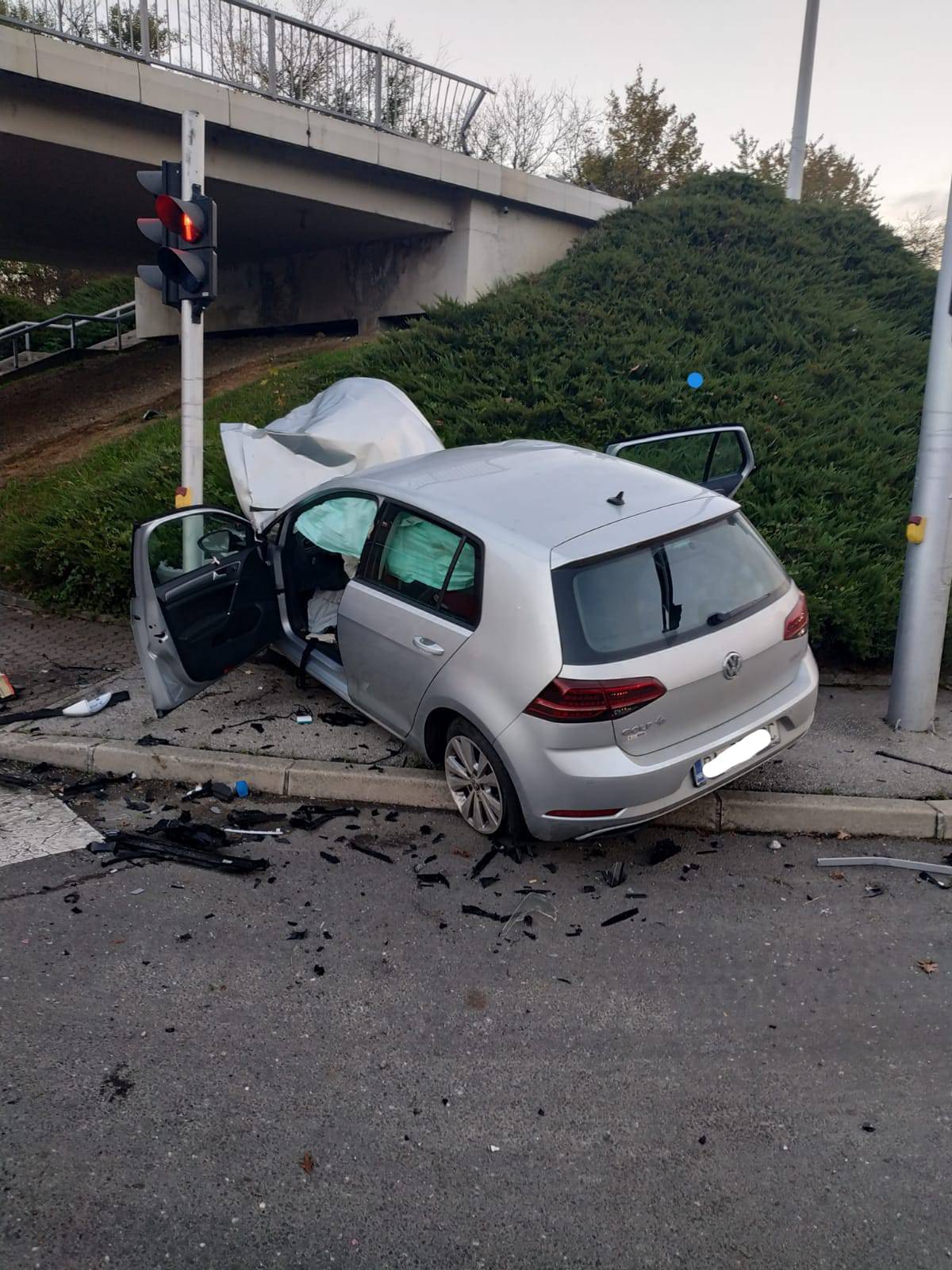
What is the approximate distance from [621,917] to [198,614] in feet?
10.1

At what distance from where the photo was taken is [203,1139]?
9.66ft

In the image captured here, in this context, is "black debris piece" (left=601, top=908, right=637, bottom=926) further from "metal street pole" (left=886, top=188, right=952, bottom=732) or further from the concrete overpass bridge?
the concrete overpass bridge

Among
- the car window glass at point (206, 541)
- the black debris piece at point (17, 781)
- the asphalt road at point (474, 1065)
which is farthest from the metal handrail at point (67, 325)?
the asphalt road at point (474, 1065)

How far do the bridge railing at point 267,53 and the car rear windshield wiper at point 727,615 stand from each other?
10.9 meters

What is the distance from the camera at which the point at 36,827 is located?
5.00 meters

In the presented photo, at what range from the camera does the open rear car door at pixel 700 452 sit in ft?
19.9

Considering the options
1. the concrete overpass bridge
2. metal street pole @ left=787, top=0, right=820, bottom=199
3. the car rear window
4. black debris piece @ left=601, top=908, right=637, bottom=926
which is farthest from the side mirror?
metal street pole @ left=787, top=0, right=820, bottom=199

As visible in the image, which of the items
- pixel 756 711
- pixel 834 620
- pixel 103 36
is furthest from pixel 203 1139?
pixel 103 36

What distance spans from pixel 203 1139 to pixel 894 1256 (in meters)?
1.98

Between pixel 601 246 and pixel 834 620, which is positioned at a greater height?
pixel 601 246

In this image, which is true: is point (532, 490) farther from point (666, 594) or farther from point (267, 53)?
point (267, 53)

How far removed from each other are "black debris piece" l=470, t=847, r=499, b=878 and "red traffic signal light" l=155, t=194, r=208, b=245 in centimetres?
476

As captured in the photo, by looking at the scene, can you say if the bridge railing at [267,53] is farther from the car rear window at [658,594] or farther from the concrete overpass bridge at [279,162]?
the car rear window at [658,594]

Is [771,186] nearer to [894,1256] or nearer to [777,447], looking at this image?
[777,447]
